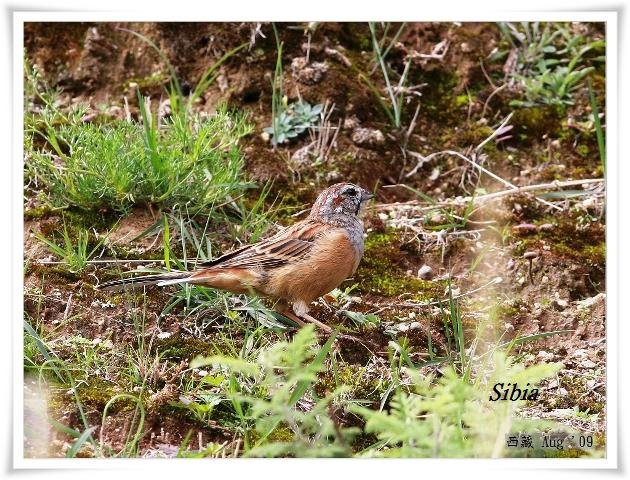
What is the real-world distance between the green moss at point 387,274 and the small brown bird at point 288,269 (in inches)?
19.0

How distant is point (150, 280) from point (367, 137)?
236 cm

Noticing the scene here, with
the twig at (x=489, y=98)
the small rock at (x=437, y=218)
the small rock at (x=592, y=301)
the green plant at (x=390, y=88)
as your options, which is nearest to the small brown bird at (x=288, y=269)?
the small rock at (x=437, y=218)

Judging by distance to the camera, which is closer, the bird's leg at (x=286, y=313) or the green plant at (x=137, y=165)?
the bird's leg at (x=286, y=313)

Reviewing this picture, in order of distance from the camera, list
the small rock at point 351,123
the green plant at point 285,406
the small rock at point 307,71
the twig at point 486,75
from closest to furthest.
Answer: the green plant at point 285,406, the small rock at point 351,123, the small rock at point 307,71, the twig at point 486,75

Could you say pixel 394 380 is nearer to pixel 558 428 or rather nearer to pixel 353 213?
pixel 558 428

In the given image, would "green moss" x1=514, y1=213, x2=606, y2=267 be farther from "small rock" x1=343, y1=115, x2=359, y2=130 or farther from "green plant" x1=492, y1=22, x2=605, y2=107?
"small rock" x1=343, y1=115, x2=359, y2=130

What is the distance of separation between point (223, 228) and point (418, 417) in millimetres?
2226

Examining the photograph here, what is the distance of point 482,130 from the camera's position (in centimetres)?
736

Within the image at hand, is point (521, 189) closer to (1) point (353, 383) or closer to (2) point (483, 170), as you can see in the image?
(2) point (483, 170)

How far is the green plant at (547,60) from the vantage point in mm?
7500

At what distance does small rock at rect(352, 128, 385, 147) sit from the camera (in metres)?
7.12
